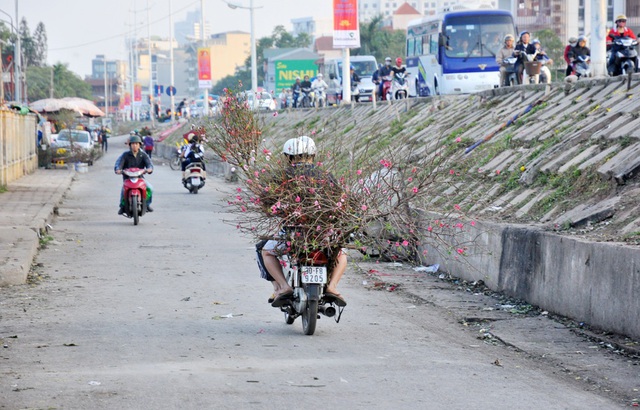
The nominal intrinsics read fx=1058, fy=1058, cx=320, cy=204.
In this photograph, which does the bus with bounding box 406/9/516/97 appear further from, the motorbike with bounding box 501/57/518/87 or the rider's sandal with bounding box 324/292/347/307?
the rider's sandal with bounding box 324/292/347/307

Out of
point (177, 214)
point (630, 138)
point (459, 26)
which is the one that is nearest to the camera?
point (630, 138)

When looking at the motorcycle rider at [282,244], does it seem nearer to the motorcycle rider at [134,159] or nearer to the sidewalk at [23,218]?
the sidewalk at [23,218]

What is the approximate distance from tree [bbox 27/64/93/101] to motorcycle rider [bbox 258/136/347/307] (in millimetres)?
103076

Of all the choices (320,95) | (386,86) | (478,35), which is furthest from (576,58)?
(320,95)

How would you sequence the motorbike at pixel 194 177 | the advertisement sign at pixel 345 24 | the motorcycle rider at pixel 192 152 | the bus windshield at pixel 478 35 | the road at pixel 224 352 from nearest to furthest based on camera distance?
the road at pixel 224 352, the motorcycle rider at pixel 192 152, the motorbike at pixel 194 177, the advertisement sign at pixel 345 24, the bus windshield at pixel 478 35

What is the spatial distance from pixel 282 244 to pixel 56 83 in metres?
115

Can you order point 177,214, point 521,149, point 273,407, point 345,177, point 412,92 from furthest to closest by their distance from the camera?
point 412,92 → point 177,214 → point 521,149 → point 345,177 → point 273,407

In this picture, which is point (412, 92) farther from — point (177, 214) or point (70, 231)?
point (70, 231)

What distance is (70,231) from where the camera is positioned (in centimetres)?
1756

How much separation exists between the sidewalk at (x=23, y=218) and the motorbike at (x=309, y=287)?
4.02 meters

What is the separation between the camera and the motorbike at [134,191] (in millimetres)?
18406

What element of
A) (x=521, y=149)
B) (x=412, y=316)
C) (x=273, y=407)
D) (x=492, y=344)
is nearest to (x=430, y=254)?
(x=521, y=149)

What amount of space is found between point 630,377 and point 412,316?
9.21 feet

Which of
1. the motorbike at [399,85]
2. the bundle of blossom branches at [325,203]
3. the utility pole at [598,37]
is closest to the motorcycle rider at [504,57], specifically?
the utility pole at [598,37]
